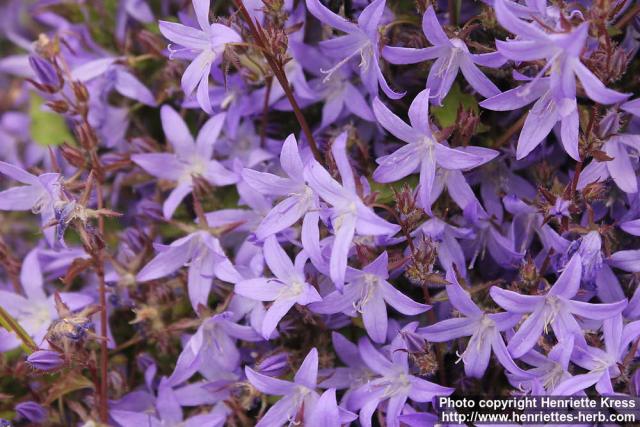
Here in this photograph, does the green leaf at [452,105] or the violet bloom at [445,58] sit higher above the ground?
the violet bloom at [445,58]

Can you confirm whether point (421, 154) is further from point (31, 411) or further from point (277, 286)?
point (31, 411)

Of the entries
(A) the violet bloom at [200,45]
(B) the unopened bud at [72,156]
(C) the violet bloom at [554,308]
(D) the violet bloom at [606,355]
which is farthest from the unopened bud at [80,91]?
(D) the violet bloom at [606,355]

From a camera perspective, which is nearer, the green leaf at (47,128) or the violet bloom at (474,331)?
the violet bloom at (474,331)

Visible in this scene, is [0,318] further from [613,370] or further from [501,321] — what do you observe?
[613,370]

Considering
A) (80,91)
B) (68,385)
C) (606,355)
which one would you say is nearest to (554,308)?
(606,355)

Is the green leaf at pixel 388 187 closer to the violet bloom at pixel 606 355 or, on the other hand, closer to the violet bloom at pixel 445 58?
the violet bloom at pixel 445 58

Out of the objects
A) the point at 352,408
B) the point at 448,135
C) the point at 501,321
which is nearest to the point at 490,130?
the point at 448,135

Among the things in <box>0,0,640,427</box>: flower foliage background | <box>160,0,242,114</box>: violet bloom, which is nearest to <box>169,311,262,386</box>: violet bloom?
<box>0,0,640,427</box>: flower foliage background
